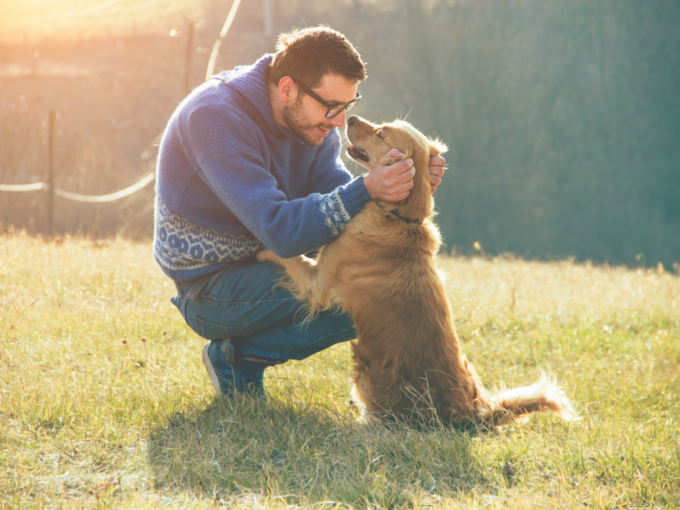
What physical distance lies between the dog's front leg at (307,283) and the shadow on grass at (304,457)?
0.52m

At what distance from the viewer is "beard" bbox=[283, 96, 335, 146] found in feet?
9.32

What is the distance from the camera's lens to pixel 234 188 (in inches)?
99.3

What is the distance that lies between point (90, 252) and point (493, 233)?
1610cm

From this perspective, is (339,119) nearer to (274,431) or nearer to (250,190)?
(250,190)

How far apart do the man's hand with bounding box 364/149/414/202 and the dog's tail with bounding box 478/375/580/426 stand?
1086mm

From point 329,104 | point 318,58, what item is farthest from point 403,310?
point 318,58

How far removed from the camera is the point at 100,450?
223cm

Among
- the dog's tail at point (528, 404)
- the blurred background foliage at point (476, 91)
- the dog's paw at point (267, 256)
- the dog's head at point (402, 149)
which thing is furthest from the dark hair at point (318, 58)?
the blurred background foliage at point (476, 91)

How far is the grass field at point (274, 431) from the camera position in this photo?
6.64 feet

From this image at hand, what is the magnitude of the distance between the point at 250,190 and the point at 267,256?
496 mm

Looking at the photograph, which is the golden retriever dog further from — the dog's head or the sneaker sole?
the sneaker sole

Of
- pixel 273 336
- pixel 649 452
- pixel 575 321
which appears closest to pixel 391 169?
pixel 273 336

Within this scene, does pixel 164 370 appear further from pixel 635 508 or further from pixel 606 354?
pixel 606 354

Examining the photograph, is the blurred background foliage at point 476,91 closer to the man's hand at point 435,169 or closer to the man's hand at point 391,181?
the man's hand at point 435,169
